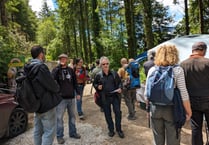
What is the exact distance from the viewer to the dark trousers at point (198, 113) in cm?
369

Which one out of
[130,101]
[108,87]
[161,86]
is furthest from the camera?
[130,101]

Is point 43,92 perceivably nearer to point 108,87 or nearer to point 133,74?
point 108,87

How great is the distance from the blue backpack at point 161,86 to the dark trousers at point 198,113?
2.80ft

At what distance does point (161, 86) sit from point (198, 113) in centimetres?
112

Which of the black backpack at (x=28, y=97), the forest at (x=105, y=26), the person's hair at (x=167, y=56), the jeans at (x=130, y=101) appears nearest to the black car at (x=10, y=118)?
the black backpack at (x=28, y=97)

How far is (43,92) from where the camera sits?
366 centimetres

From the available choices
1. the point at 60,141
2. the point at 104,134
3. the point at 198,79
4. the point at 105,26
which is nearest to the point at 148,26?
the point at 104,134

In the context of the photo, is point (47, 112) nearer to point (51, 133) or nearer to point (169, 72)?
point (51, 133)

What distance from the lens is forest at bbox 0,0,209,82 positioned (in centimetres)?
1212

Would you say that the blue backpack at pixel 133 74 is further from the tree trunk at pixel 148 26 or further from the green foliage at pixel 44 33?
the green foliage at pixel 44 33

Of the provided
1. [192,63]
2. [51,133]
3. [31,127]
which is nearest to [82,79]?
[31,127]

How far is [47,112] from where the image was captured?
3.74 metres

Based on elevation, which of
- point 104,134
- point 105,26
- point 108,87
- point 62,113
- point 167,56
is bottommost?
point 104,134

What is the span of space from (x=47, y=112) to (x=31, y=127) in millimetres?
2869
